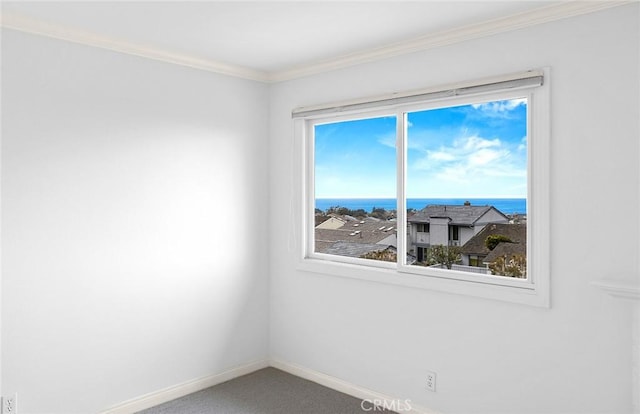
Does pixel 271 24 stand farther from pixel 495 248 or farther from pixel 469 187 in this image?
pixel 495 248

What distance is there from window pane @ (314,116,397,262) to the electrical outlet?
81 cm

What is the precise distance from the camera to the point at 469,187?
3119 mm

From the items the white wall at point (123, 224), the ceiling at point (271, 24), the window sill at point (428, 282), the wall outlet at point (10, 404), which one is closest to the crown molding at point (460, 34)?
the ceiling at point (271, 24)

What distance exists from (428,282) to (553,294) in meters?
0.77

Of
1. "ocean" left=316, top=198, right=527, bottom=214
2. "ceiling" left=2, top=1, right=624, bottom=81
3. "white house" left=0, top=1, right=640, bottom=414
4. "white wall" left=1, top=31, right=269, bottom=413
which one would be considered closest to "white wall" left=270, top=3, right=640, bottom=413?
"white house" left=0, top=1, right=640, bottom=414

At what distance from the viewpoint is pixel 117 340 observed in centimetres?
330

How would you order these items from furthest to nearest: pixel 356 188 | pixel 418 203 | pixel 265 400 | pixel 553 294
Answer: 1. pixel 356 188
2. pixel 265 400
3. pixel 418 203
4. pixel 553 294

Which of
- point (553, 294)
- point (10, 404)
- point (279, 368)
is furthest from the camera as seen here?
point (279, 368)

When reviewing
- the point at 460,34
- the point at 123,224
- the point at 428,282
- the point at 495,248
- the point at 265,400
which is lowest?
the point at 265,400

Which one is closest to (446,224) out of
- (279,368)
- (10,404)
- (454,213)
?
(454,213)

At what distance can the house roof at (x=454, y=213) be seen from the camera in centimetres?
308

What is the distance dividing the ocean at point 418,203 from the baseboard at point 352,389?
1295 millimetres

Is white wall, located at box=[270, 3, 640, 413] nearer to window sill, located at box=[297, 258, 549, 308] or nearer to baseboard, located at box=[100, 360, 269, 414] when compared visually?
window sill, located at box=[297, 258, 549, 308]

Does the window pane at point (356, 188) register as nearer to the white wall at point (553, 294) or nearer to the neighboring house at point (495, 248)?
the white wall at point (553, 294)
